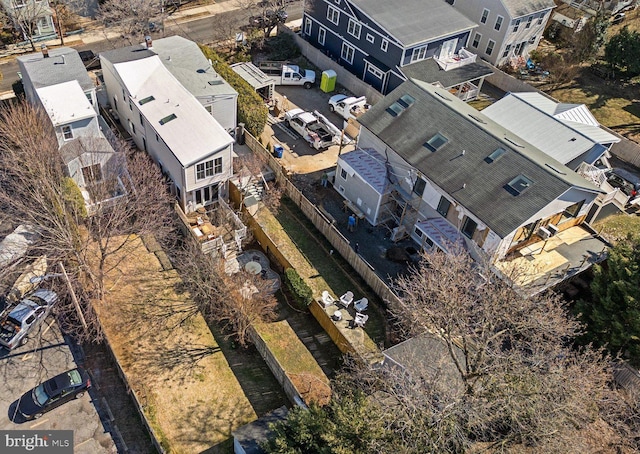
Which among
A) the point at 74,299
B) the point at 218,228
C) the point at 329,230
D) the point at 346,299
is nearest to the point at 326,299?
the point at 346,299

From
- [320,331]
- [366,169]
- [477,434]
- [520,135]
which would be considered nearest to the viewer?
[477,434]

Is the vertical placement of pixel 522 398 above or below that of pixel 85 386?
above

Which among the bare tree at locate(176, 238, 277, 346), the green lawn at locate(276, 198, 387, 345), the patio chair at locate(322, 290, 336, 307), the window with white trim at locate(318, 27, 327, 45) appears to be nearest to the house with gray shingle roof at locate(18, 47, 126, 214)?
the bare tree at locate(176, 238, 277, 346)

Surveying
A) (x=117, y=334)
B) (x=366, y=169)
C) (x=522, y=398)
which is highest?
(x=522, y=398)

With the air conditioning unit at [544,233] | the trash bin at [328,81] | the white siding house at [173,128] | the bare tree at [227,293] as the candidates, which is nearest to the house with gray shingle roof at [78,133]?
the white siding house at [173,128]

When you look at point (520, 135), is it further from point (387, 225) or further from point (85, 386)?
point (85, 386)

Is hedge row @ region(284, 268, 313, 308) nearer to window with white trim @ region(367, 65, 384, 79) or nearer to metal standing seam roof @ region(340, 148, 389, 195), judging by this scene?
metal standing seam roof @ region(340, 148, 389, 195)

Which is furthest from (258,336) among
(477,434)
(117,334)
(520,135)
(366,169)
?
(520,135)

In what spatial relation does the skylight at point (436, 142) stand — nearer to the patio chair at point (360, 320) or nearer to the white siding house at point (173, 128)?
the patio chair at point (360, 320)
